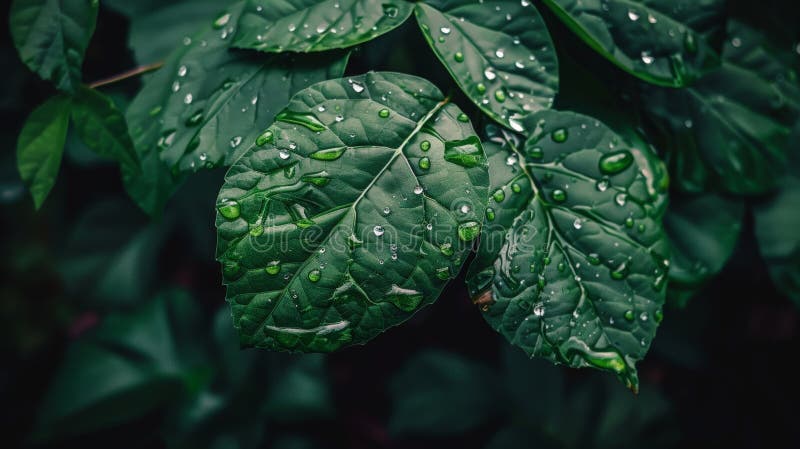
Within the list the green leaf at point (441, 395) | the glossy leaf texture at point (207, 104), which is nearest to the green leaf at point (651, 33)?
the glossy leaf texture at point (207, 104)

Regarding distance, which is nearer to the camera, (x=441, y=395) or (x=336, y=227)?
(x=336, y=227)

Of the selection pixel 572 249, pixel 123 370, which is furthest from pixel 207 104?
pixel 123 370

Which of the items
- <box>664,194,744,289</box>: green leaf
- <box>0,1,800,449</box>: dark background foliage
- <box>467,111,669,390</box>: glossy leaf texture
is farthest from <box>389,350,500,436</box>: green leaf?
<box>467,111,669,390</box>: glossy leaf texture

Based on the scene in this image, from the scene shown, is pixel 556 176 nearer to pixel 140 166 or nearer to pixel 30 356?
pixel 140 166

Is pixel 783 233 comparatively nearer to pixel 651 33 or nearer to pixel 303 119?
pixel 651 33

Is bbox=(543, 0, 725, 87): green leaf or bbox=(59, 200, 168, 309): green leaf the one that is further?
bbox=(59, 200, 168, 309): green leaf

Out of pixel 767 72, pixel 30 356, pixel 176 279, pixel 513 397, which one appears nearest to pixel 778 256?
pixel 767 72

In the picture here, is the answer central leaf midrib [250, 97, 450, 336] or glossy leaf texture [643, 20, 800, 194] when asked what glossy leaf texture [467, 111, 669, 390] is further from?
glossy leaf texture [643, 20, 800, 194]
